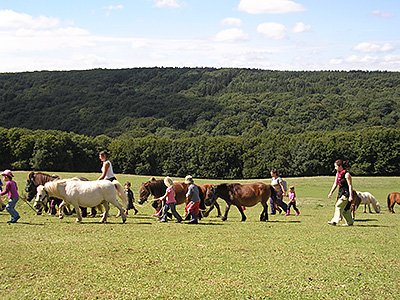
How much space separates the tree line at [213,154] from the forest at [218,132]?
7.2 inches

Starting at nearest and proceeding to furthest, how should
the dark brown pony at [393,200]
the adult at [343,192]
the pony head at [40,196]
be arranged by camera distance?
the pony head at [40,196] < the adult at [343,192] < the dark brown pony at [393,200]

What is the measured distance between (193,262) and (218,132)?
142646mm

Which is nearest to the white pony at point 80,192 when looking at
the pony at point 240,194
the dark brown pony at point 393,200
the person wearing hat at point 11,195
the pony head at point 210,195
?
the person wearing hat at point 11,195

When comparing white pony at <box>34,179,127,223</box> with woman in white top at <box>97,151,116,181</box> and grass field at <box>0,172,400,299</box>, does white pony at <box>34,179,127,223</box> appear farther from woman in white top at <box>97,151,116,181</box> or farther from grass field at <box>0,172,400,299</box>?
grass field at <box>0,172,400,299</box>

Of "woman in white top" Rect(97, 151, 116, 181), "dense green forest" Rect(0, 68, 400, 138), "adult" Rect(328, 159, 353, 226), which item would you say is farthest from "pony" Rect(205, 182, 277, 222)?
"dense green forest" Rect(0, 68, 400, 138)

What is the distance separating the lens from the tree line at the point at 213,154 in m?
74.4

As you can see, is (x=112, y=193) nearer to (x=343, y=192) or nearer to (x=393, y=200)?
(x=343, y=192)

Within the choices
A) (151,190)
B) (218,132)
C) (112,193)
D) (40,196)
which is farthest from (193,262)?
(218,132)

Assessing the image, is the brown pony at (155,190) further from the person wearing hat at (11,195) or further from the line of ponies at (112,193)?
the person wearing hat at (11,195)

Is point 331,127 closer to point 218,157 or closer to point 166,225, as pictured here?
point 218,157

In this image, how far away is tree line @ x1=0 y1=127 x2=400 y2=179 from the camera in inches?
2931

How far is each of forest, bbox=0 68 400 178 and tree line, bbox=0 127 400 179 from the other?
0.18 metres

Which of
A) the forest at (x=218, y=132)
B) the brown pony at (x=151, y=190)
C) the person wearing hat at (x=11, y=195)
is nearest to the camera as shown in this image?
the person wearing hat at (x=11, y=195)

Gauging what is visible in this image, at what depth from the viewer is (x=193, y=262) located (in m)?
9.29
